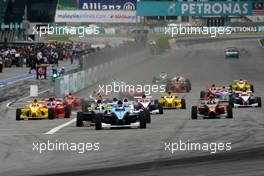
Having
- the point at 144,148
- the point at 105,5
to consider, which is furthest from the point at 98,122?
the point at 105,5

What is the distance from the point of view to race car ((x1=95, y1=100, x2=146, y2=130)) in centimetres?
2655

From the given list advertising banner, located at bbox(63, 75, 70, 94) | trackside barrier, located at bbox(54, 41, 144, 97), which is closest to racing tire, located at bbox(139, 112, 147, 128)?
trackside barrier, located at bbox(54, 41, 144, 97)

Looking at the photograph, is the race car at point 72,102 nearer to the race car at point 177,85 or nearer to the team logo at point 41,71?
the race car at point 177,85

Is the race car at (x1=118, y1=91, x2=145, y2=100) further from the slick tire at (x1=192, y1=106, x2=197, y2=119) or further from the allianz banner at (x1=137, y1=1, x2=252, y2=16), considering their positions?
the allianz banner at (x1=137, y1=1, x2=252, y2=16)

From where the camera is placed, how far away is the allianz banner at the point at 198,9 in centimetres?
7469

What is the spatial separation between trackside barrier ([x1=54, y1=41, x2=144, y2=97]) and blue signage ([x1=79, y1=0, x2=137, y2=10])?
31.0ft

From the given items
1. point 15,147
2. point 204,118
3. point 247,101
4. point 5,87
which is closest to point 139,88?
point 5,87

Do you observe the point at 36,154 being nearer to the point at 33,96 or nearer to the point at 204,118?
the point at 204,118

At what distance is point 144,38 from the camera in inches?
3740

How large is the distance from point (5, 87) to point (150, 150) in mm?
31210

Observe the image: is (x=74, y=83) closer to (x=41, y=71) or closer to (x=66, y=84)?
(x=66, y=84)

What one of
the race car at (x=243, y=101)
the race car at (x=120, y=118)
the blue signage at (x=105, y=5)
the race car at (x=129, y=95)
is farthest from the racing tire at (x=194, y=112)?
the blue signage at (x=105, y=5)

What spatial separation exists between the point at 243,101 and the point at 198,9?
40850 mm

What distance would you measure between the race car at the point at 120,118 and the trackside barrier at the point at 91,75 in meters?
16.9
